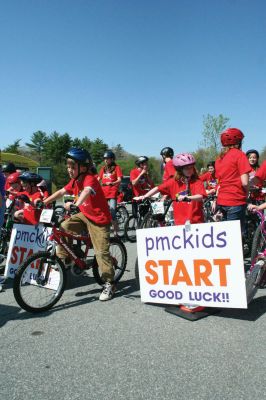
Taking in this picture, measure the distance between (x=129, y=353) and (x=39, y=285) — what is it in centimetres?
160

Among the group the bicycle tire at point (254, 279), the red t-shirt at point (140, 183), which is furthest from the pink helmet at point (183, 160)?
the red t-shirt at point (140, 183)

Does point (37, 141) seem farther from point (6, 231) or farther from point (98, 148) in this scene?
point (6, 231)

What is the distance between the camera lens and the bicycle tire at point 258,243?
15.4 ft

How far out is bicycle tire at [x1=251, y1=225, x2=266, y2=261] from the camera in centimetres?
468

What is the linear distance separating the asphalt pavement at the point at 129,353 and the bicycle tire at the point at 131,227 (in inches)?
184

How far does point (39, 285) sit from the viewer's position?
14.0ft

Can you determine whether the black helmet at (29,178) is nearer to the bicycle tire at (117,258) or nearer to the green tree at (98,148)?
the bicycle tire at (117,258)

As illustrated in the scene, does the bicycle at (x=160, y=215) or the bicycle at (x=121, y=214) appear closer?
the bicycle at (x=160, y=215)

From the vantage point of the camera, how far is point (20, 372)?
9.45 ft

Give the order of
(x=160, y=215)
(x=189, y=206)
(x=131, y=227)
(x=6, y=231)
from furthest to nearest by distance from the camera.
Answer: (x=131, y=227), (x=6, y=231), (x=160, y=215), (x=189, y=206)

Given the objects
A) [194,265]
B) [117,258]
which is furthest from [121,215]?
[194,265]

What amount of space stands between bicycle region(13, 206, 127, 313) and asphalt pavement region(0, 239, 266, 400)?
6.6 inches

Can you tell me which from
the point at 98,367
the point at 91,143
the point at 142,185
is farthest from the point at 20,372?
the point at 91,143

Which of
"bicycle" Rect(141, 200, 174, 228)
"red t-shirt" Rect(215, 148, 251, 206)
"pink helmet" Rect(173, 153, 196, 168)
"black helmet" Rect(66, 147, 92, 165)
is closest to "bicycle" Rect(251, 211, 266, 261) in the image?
"red t-shirt" Rect(215, 148, 251, 206)
